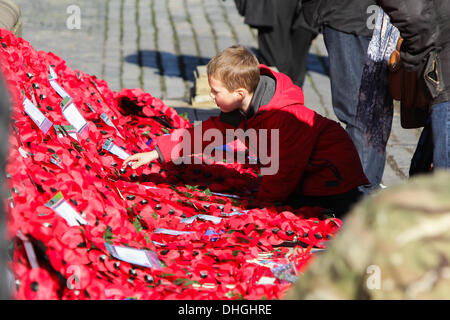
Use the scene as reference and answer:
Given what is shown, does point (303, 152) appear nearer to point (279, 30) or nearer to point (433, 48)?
point (433, 48)

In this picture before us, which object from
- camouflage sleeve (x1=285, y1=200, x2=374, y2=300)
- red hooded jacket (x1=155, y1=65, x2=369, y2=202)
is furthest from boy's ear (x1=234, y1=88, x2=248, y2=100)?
camouflage sleeve (x1=285, y1=200, x2=374, y2=300)

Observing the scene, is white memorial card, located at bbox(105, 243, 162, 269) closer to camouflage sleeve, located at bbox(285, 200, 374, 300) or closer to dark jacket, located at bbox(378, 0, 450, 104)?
camouflage sleeve, located at bbox(285, 200, 374, 300)

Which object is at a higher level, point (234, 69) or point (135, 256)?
point (234, 69)

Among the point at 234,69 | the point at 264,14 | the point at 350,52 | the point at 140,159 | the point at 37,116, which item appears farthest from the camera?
the point at 264,14

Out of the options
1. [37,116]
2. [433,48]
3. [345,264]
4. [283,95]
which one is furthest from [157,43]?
[345,264]

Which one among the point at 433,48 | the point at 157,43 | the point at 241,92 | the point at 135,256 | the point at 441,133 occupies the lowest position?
the point at 157,43

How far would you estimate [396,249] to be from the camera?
139cm

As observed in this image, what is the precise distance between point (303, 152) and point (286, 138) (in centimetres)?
13

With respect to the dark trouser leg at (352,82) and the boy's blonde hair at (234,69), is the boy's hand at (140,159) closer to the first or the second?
the boy's blonde hair at (234,69)

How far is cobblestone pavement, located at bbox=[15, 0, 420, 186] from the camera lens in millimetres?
6590

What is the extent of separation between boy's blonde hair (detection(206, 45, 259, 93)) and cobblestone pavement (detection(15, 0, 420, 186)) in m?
1.70
